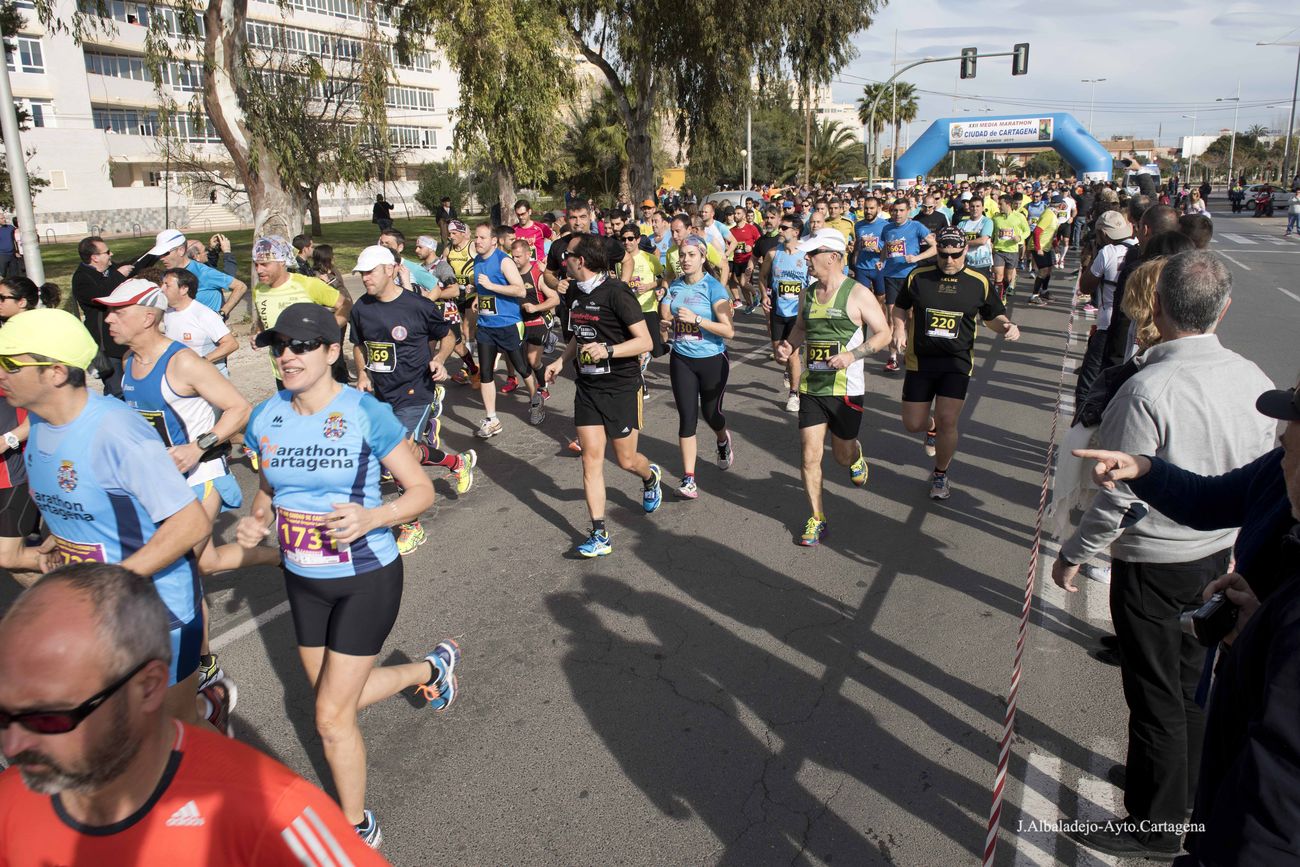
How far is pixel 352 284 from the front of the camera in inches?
797

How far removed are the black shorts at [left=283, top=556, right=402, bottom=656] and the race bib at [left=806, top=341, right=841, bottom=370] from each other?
3.45 meters

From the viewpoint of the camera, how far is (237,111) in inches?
582

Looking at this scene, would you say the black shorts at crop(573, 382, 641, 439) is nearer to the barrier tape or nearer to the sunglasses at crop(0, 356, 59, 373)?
the barrier tape

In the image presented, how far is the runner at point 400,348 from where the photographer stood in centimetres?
632

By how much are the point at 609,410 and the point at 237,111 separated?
1192 cm

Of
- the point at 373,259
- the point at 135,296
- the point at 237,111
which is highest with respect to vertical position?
the point at 237,111

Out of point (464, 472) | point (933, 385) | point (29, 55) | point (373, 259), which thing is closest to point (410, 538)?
point (464, 472)

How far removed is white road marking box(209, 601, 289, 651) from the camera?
4934mm

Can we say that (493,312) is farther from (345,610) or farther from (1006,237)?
(1006,237)

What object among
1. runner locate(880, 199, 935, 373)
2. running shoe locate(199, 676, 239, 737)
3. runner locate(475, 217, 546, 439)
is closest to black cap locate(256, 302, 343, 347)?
running shoe locate(199, 676, 239, 737)

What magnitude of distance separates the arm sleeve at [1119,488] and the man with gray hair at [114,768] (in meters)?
2.50

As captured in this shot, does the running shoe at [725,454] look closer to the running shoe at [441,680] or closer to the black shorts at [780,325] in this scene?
the black shorts at [780,325]

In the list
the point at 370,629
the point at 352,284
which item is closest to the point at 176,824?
the point at 370,629

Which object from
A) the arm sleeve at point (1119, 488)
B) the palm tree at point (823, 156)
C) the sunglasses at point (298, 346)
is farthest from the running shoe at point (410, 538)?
the palm tree at point (823, 156)
